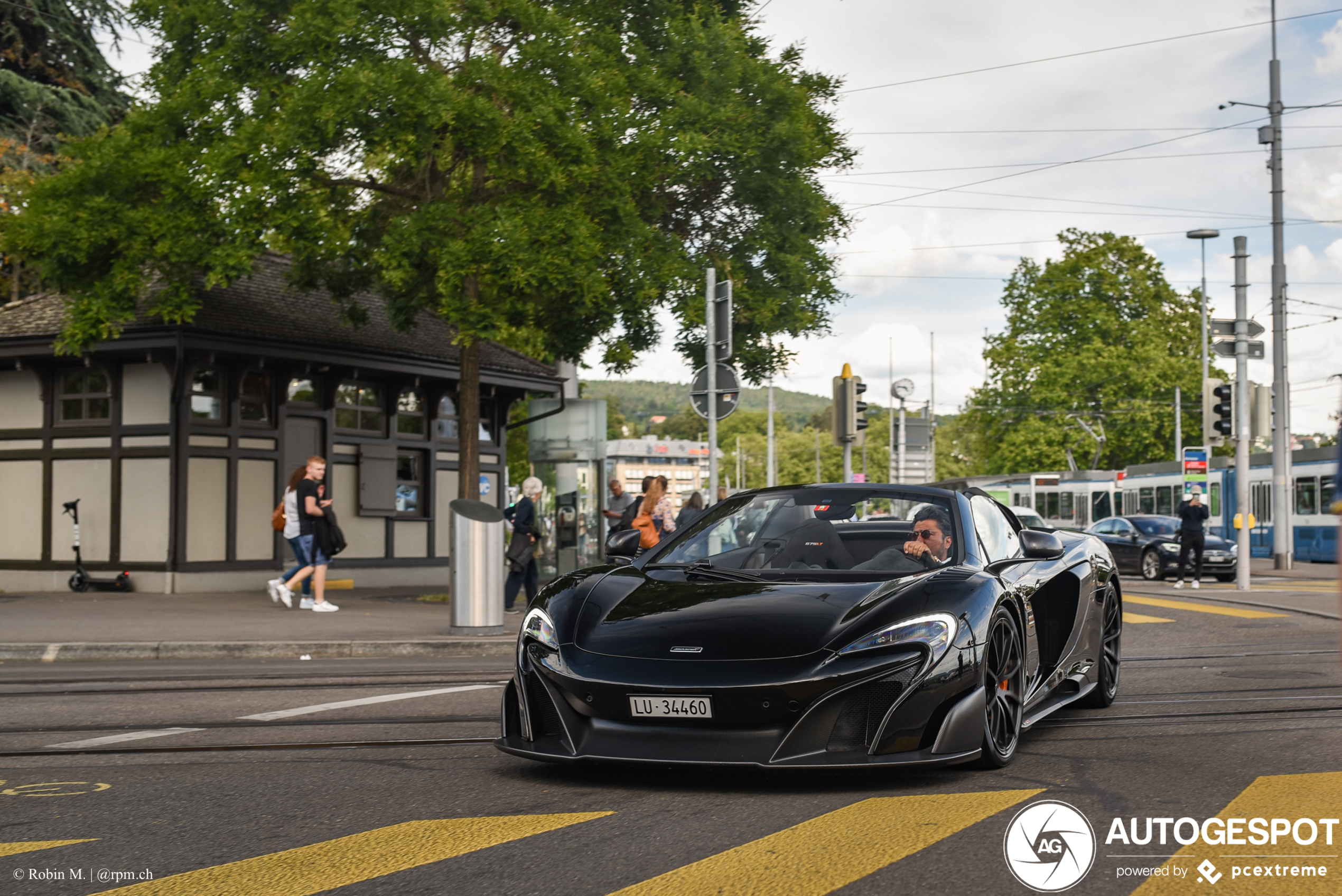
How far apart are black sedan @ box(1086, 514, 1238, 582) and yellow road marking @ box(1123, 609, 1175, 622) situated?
11.7 metres

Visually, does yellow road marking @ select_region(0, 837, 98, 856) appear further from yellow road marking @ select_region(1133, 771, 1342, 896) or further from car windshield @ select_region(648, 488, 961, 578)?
yellow road marking @ select_region(1133, 771, 1342, 896)

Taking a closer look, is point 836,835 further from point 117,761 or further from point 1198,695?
point 1198,695

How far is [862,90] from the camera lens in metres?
28.2

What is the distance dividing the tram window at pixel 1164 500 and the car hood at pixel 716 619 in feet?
123

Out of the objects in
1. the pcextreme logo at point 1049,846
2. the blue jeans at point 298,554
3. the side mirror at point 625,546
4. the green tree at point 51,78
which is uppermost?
the green tree at point 51,78

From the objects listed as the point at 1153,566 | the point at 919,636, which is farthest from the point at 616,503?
the point at 1153,566

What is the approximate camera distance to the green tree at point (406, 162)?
16219 mm

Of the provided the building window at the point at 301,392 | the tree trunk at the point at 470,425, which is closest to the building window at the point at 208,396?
the building window at the point at 301,392

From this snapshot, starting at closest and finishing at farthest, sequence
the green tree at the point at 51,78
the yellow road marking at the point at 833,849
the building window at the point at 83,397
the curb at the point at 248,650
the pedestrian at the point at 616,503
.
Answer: the yellow road marking at the point at 833,849, the curb at the point at 248,650, the pedestrian at the point at 616,503, the building window at the point at 83,397, the green tree at the point at 51,78

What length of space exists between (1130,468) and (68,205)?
35.8 meters

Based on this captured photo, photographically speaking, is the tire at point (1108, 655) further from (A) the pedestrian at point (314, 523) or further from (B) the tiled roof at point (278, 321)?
(B) the tiled roof at point (278, 321)

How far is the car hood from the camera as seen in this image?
5449mm

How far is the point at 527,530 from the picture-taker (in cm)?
1705

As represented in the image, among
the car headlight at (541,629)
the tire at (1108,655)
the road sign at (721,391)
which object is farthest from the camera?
the road sign at (721,391)
